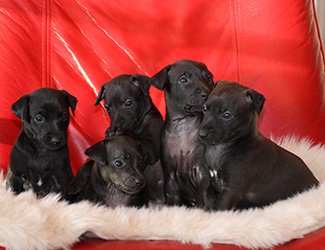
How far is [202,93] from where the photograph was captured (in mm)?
2678

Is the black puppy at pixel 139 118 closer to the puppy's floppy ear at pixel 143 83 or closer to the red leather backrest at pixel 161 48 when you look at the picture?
the puppy's floppy ear at pixel 143 83

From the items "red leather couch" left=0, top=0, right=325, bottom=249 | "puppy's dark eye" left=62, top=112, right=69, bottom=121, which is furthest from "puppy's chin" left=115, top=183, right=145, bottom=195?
"red leather couch" left=0, top=0, right=325, bottom=249

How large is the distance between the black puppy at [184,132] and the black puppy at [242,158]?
17cm

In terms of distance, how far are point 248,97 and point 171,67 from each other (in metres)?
0.59

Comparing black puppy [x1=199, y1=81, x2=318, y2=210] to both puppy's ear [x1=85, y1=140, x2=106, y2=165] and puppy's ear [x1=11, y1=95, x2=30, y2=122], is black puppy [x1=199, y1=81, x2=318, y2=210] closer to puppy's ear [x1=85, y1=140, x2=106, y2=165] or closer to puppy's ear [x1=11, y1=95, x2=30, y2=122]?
puppy's ear [x1=85, y1=140, x2=106, y2=165]

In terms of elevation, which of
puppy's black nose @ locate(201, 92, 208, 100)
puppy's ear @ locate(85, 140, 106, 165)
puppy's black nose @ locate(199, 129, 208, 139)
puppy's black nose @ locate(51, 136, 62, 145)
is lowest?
puppy's ear @ locate(85, 140, 106, 165)

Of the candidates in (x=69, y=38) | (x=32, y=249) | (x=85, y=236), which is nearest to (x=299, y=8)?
(x=69, y=38)

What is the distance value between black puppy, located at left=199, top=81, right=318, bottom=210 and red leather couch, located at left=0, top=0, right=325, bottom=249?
0.83 metres

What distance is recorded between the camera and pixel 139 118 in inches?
119

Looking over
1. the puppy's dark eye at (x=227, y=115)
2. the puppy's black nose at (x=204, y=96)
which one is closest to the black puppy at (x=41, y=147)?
the puppy's black nose at (x=204, y=96)

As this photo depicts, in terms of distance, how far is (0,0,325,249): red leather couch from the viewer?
3.35 m

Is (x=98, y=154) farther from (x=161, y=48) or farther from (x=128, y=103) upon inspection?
(x=161, y=48)

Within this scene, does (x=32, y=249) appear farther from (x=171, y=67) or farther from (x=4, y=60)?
(x=4, y=60)

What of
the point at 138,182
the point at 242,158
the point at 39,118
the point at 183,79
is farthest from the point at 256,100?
the point at 39,118
